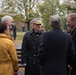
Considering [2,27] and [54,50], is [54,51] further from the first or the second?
[2,27]

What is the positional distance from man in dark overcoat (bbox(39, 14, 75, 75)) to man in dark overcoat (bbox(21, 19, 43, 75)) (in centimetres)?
90

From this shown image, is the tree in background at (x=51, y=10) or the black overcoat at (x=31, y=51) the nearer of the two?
the black overcoat at (x=31, y=51)

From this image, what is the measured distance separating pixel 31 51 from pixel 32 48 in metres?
0.07

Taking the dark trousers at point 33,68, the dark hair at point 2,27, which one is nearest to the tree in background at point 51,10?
the dark trousers at point 33,68

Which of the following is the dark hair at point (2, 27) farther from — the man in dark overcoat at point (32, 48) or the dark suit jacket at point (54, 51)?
the man in dark overcoat at point (32, 48)

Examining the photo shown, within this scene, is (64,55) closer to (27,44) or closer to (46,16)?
(27,44)

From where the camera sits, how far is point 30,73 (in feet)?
20.0

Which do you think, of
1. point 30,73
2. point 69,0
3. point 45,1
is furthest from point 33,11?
point 30,73

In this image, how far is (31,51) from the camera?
5934 millimetres

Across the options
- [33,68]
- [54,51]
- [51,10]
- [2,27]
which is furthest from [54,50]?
[51,10]

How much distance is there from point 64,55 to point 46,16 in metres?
22.1

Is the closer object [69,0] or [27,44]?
[27,44]

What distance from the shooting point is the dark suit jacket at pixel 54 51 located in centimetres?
496


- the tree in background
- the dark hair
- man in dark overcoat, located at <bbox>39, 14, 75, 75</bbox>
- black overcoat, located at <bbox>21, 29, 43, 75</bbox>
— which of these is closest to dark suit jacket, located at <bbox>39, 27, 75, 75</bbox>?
man in dark overcoat, located at <bbox>39, 14, 75, 75</bbox>
